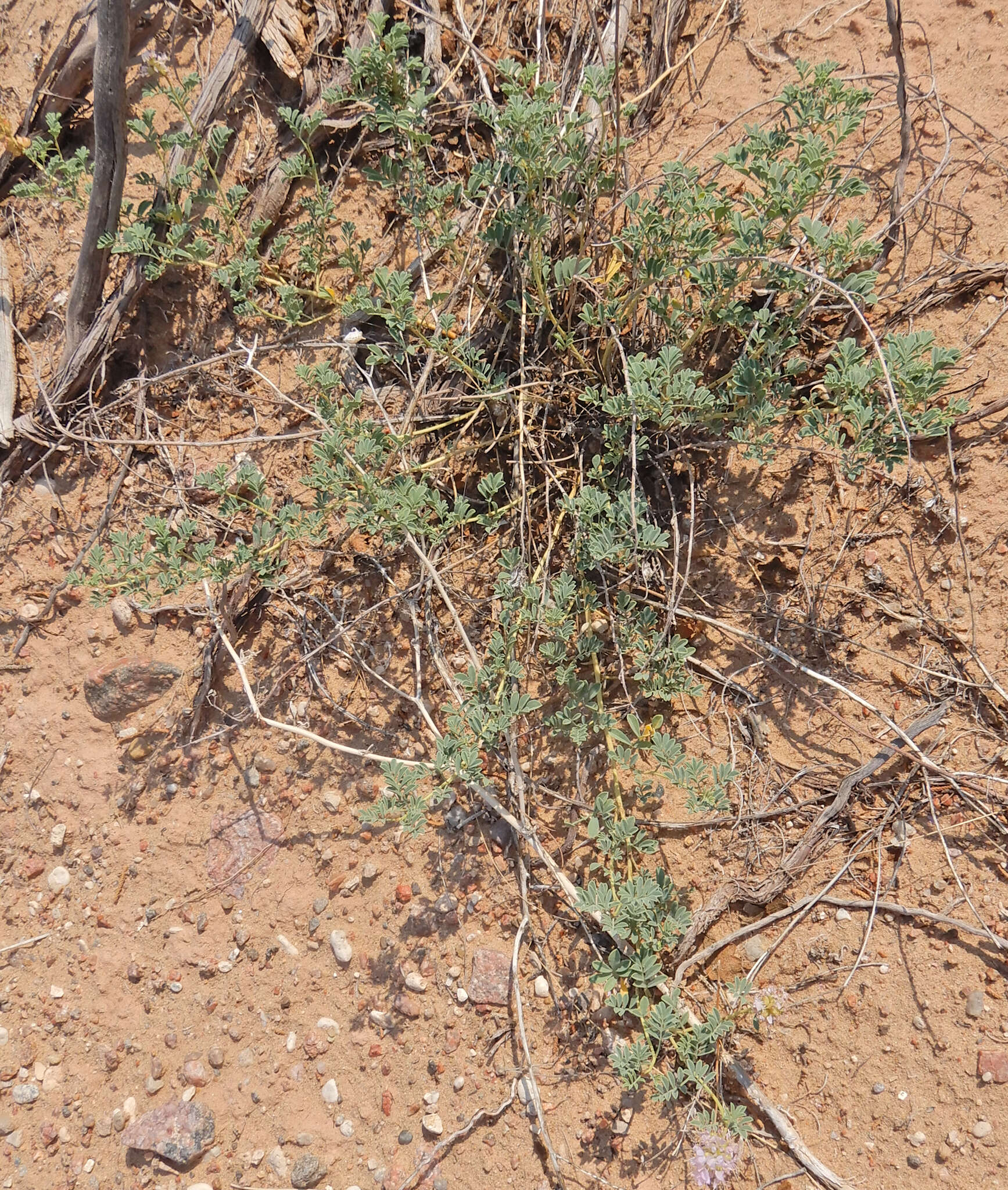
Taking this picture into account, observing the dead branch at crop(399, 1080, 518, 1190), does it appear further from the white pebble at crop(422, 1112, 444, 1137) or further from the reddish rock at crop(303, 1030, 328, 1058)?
the reddish rock at crop(303, 1030, 328, 1058)

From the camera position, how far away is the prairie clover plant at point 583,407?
2156 millimetres

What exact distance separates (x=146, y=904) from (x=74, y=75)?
3.28 meters

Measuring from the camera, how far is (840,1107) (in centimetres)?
214

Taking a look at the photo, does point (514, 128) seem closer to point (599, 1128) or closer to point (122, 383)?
point (122, 383)

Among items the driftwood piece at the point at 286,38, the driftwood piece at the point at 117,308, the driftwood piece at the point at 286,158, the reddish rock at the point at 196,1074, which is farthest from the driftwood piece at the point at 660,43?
the reddish rock at the point at 196,1074

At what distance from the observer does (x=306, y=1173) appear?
2.30m

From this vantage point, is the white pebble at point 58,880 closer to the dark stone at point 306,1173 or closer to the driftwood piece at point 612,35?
the dark stone at point 306,1173

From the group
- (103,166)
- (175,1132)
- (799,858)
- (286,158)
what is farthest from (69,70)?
(799,858)

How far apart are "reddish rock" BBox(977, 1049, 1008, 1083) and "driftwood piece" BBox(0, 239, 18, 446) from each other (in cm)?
376

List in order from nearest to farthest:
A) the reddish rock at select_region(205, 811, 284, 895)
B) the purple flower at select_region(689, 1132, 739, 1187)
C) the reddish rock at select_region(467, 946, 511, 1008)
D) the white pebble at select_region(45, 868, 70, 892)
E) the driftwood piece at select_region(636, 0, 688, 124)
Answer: the purple flower at select_region(689, 1132, 739, 1187), the reddish rock at select_region(467, 946, 511, 1008), the reddish rock at select_region(205, 811, 284, 895), the white pebble at select_region(45, 868, 70, 892), the driftwood piece at select_region(636, 0, 688, 124)

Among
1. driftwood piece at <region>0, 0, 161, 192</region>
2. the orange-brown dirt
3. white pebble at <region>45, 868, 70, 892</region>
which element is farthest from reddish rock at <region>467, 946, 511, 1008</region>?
driftwood piece at <region>0, 0, 161, 192</region>

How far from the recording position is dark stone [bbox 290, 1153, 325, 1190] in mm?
2301

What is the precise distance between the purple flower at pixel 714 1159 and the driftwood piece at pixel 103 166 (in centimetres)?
334

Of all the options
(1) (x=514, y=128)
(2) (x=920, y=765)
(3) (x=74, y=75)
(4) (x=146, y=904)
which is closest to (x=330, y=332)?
(1) (x=514, y=128)
